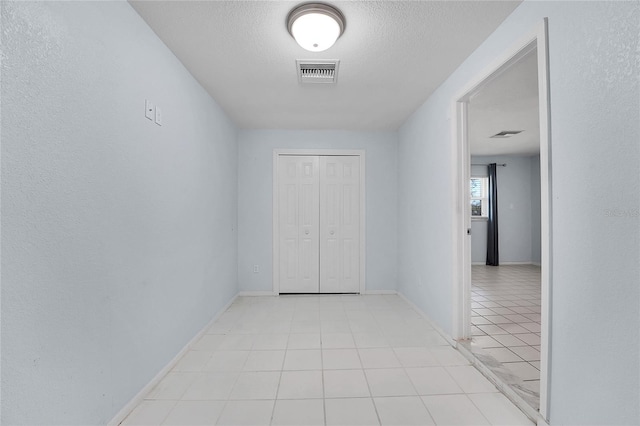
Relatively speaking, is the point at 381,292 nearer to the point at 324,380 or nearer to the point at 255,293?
the point at 255,293

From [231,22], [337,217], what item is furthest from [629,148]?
[337,217]

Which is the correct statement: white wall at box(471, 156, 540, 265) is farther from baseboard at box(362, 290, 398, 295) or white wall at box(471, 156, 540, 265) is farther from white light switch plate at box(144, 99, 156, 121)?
white light switch plate at box(144, 99, 156, 121)

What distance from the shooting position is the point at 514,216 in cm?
643

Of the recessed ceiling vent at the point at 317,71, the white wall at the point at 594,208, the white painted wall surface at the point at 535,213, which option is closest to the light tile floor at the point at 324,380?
the white wall at the point at 594,208

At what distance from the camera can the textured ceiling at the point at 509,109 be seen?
2.65 meters

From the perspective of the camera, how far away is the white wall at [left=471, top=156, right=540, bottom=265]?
6.41 m

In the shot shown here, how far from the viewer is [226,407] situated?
1647 mm

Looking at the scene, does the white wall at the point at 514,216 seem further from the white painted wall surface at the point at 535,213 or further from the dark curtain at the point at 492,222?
the dark curtain at the point at 492,222

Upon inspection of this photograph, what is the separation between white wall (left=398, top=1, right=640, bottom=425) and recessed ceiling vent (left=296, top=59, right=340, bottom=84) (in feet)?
4.20

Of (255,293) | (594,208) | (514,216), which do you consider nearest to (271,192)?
(255,293)

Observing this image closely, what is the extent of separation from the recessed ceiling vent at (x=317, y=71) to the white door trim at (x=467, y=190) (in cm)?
108

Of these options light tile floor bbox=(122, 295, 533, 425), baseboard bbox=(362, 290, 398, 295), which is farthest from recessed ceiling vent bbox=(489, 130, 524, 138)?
light tile floor bbox=(122, 295, 533, 425)

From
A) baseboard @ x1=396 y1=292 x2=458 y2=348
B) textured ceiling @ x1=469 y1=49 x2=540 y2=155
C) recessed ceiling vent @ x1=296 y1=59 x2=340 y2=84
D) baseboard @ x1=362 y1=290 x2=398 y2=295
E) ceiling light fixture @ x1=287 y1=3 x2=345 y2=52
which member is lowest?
baseboard @ x1=362 y1=290 x2=398 y2=295

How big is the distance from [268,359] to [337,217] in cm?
229
